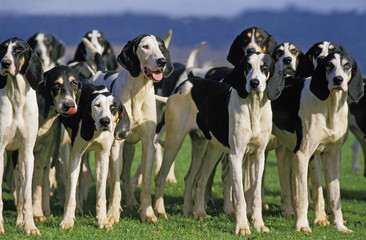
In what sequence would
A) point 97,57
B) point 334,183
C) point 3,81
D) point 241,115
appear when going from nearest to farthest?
1. point 3,81
2. point 241,115
3. point 334,183
4. point 97,57

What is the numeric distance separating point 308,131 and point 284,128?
555 mm

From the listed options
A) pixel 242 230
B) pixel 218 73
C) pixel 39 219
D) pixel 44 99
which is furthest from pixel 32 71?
pixel 218 73

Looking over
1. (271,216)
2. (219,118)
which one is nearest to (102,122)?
(219,118)

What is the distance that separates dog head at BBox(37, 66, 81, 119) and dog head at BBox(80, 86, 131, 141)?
0.56 ft

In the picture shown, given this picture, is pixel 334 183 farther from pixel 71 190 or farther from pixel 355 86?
pixel 71 190

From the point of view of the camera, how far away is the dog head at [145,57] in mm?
8914

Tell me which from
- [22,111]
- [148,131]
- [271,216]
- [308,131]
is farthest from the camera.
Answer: [271,216]

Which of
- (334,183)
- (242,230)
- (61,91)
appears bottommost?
(242,230)

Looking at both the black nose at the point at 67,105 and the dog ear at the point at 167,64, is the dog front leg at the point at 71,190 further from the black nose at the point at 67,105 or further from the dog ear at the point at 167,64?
the dog ear at the point at 167,64

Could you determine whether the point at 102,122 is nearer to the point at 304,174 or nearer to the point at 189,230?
the point at 189,230

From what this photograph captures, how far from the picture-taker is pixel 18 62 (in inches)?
301

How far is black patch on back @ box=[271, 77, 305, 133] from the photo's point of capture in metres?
8.84

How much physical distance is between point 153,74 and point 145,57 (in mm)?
246

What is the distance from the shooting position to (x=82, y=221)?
349 inches
